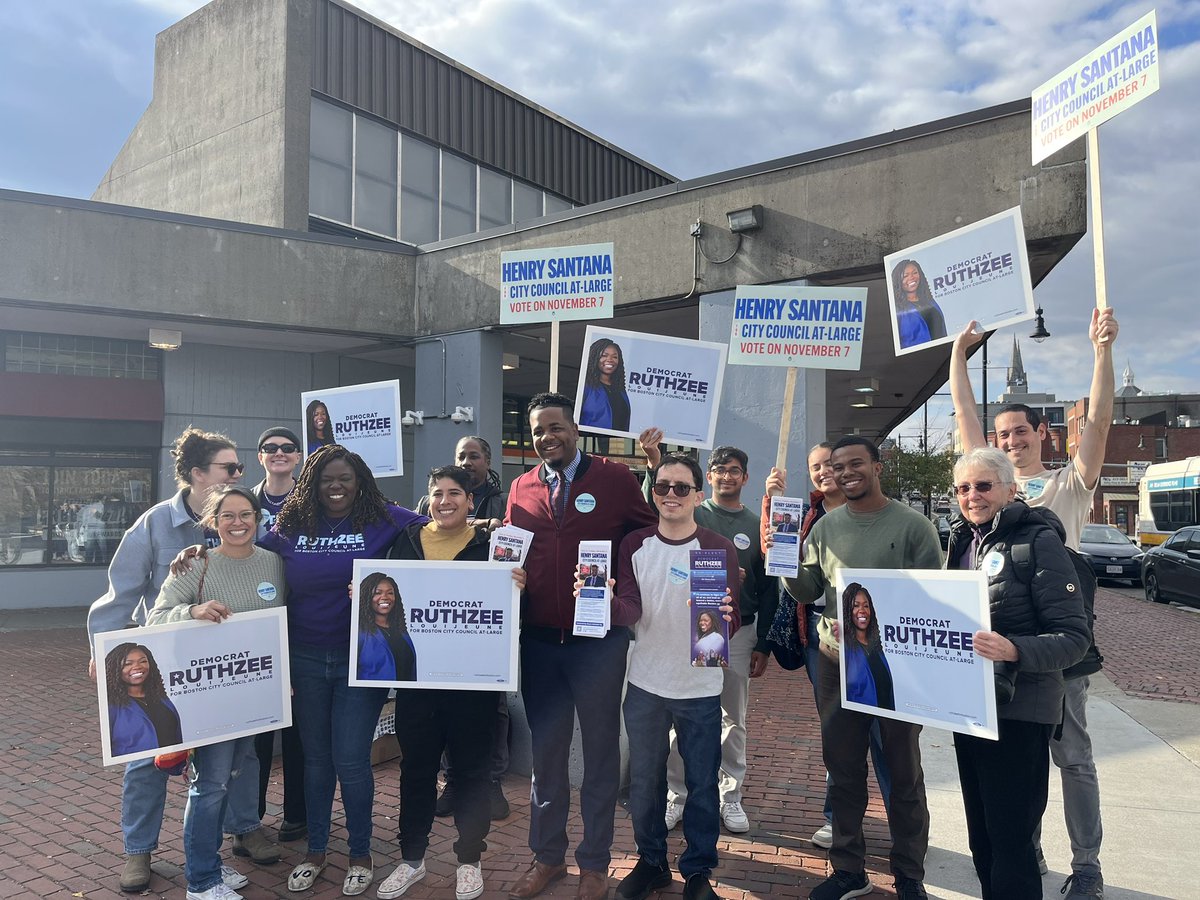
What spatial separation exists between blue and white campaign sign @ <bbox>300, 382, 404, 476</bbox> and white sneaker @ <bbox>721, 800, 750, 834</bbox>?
11.2ft

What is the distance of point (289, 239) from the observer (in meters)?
12.3

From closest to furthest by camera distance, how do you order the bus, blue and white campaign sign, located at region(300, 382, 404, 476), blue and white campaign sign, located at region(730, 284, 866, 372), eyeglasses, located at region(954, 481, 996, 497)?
eyeglasses, located at region(954, 481, 996, 497)
blue and white campaign sign, located at region(730, 284, 866, 372)
blue and white campaign sign, located at region(300, 382, 404, 476)
the bus

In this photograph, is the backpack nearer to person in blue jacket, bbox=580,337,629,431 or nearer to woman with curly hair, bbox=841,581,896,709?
woman with curly hair, bbox=841,581,896,709

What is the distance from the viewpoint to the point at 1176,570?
16438mm

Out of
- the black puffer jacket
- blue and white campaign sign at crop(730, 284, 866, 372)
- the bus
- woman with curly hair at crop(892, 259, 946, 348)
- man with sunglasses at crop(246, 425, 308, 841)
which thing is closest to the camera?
the black puffer jacket

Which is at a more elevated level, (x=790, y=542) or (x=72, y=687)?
(x=790, y=542)

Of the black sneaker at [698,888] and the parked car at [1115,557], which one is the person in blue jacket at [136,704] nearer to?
the black sneaker at [698,888]

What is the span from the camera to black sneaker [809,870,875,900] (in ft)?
12.1

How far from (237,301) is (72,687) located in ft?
19.1

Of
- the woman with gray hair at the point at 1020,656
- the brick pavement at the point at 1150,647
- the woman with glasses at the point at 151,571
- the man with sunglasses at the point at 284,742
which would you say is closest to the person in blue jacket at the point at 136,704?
the woman with glasses at the point at 151,571

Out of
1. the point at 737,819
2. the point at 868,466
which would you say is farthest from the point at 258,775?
the point at 868,466

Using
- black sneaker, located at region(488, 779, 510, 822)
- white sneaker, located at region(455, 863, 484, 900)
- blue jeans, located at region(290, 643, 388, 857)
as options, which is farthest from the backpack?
black sneaker, located at region(488, 779, 510, 822)

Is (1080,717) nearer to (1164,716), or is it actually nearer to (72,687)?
(1164,716)

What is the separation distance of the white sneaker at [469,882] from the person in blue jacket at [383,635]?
Result: 960 millimetres
